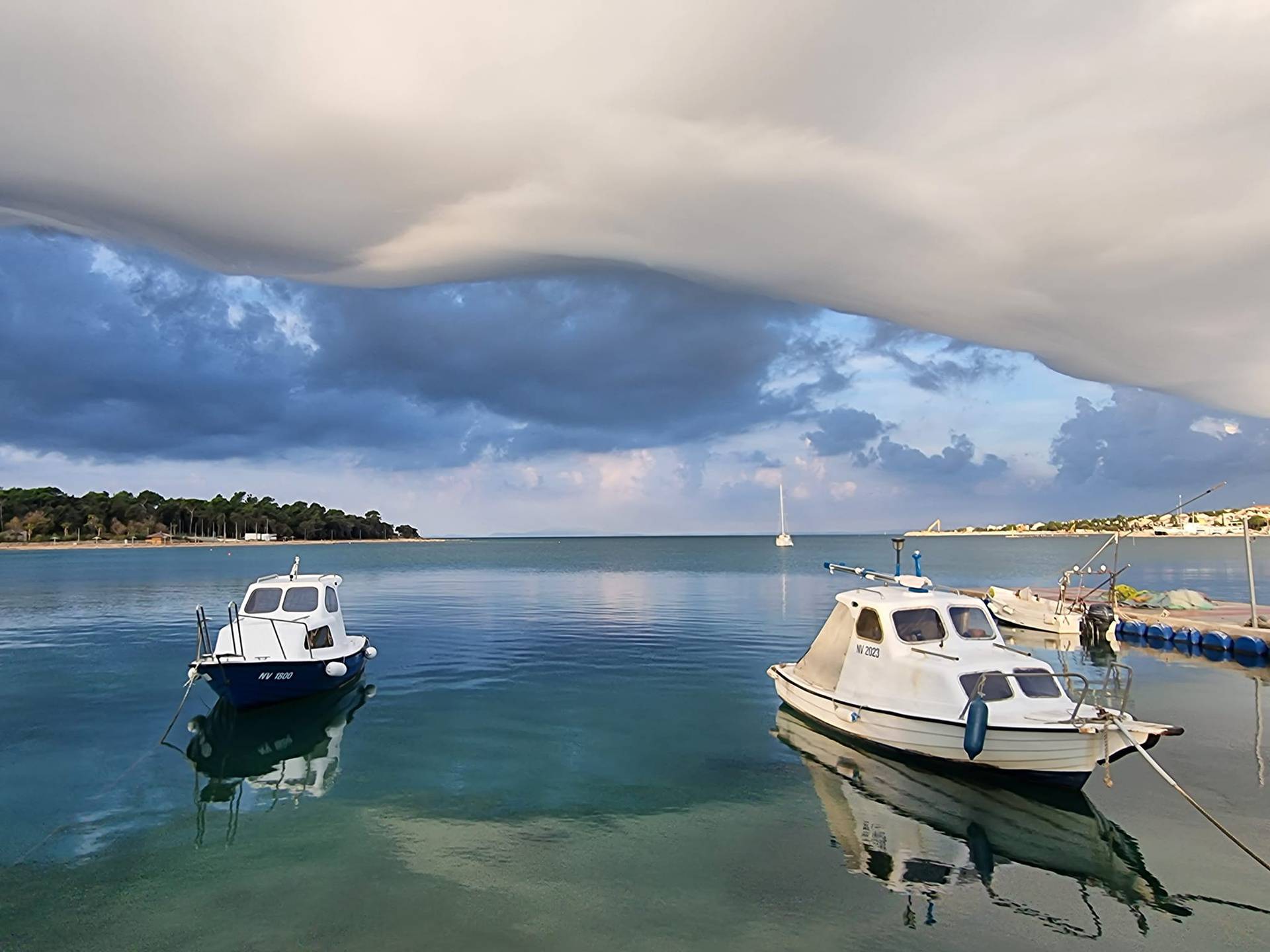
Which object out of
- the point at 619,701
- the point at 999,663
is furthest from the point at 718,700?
the point at 999,663

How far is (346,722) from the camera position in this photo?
22297 mm

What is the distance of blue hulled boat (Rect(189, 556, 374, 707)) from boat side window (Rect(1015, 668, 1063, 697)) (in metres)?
19.4

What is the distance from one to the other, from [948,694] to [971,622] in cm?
315

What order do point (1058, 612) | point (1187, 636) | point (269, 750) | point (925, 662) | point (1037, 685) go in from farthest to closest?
point (1058, 612), point (1187, 636), point (269, 750), point (925, 662), point (1037, 685)

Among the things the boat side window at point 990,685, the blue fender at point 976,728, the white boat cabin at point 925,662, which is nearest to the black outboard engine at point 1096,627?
the white boat cabin at point 925,662

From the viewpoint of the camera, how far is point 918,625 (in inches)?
738

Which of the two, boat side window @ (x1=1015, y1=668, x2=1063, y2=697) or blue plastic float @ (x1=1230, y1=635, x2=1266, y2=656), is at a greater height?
boat side window @ (x1=1015, y1=668, x2=1063, y2=697)

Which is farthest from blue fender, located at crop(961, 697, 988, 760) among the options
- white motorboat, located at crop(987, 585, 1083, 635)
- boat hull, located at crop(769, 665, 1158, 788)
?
white motorboat, located at crop(987, 585, 1083, 635)

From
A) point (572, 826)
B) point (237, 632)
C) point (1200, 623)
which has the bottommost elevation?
point (572, 826)

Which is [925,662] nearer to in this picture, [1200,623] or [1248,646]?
[1248,646]

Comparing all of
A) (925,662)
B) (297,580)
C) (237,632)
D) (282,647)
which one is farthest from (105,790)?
(925,662)

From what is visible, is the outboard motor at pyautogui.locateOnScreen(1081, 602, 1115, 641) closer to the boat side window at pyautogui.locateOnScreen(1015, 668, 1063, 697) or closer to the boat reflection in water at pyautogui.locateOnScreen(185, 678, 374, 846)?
the boat side window at pyautogui.locateOnScreen(1015, 668, 1063, 697)

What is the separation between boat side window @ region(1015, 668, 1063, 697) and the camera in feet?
53.5

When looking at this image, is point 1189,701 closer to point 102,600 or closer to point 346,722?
point 346,722
